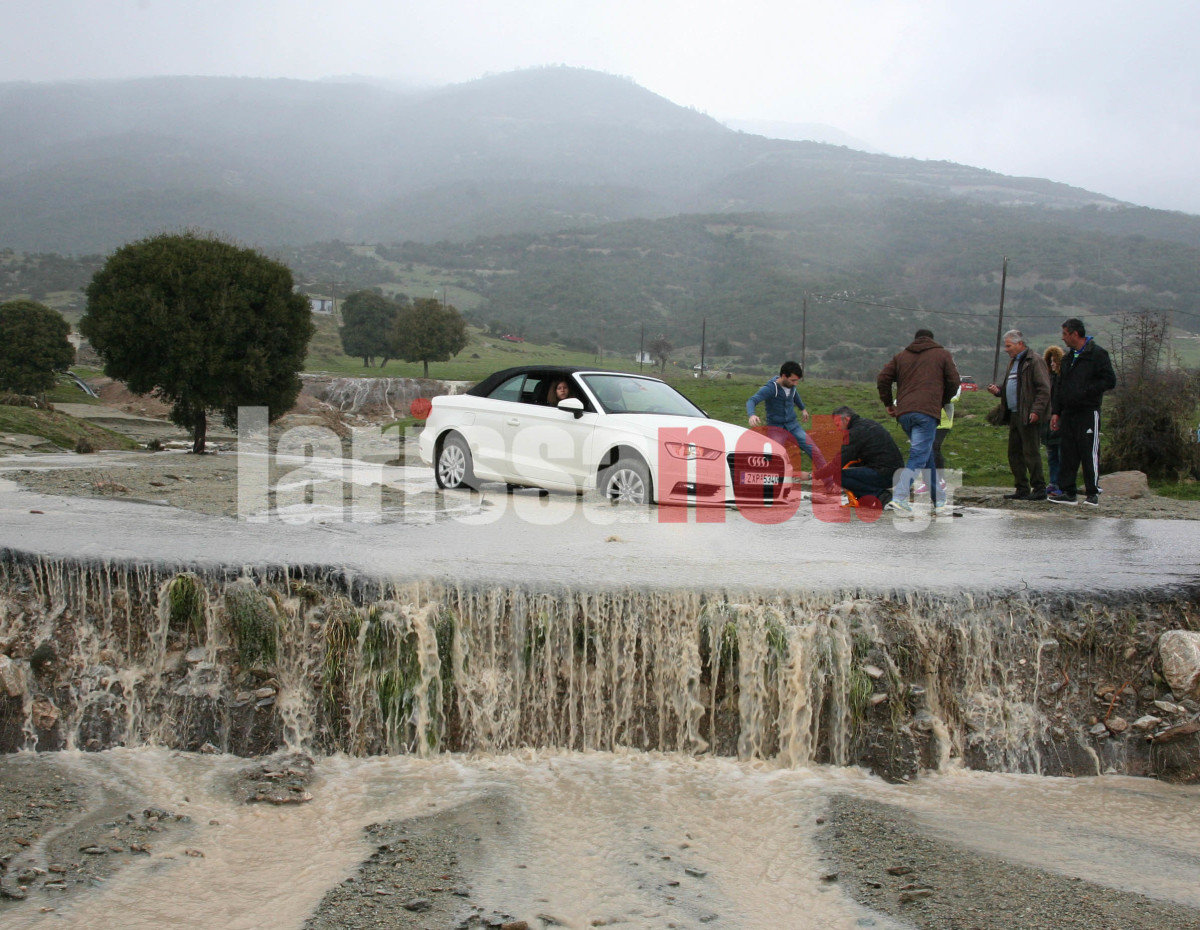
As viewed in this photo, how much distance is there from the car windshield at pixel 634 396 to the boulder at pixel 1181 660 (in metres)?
5.58

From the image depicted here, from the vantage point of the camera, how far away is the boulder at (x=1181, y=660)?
5.88 m

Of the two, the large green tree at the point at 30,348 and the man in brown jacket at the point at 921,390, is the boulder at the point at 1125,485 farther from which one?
the large green tree at the point at 30,348

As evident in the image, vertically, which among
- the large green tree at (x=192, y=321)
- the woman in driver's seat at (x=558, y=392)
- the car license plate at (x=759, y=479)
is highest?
the large green tree at (x=192, y=321)

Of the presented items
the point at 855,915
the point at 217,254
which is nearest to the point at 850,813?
the point at 855,915

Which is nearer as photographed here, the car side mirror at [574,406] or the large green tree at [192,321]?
the car side mirror at [574,406]

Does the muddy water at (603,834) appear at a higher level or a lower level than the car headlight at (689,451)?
lower

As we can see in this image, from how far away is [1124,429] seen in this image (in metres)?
16.2

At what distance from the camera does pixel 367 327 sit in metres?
73.2

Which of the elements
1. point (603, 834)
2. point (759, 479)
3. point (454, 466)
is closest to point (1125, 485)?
point (759, 479)

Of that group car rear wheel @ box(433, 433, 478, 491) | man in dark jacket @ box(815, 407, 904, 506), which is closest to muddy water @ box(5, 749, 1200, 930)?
man in dark jacket @ box(815, 407, 904, 506)

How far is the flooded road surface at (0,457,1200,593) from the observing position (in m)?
6.67

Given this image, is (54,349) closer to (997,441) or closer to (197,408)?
(197,408)

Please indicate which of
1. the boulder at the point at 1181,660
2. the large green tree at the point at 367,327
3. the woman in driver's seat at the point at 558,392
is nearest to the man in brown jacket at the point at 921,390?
the woman in driver's seat at the point at 558,392

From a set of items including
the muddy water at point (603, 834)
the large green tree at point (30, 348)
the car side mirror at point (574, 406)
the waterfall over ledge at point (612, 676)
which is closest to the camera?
the muddy water at point (603, 834)
